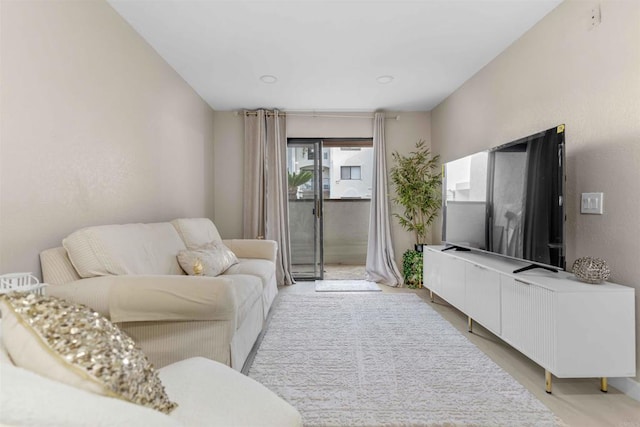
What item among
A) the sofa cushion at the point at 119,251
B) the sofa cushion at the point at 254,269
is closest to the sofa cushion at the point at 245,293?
the sofa cushion at the point at 254,269

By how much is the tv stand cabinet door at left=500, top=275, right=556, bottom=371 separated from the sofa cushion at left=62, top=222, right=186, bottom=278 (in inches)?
92.4

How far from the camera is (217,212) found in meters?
4.51

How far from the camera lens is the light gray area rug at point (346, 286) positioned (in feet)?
13.2

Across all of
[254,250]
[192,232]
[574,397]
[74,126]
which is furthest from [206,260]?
[574,397]

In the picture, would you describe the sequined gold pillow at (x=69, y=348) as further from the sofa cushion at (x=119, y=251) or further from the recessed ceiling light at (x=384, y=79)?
the recessed ceiling light at (x=384, y=79)

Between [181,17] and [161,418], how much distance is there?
8.53 feet

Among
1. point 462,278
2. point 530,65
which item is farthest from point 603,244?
point 530,65

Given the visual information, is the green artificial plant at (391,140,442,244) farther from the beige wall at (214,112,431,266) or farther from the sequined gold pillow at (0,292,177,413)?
the sequined gold pillow at (0,292,177,413)

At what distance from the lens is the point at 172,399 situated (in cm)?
97

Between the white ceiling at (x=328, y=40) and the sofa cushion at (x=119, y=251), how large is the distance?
160 centimetres

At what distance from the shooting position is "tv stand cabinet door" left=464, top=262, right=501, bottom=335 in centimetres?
220

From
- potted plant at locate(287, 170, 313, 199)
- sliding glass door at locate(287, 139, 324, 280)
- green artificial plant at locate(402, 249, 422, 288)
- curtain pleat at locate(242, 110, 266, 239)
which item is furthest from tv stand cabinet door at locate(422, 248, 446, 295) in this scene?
curtain pleat at locate(242, 110, 266, 239)

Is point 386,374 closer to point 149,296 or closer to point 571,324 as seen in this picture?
point 571,324

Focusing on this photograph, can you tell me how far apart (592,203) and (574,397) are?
1140mm
